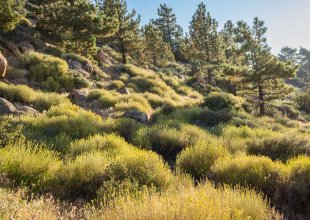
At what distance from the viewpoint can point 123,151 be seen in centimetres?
780

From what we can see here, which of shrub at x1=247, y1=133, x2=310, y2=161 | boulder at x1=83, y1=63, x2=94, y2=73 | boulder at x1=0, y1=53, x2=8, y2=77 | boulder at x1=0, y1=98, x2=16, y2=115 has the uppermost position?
boulder at x1=83, y1=63, x2=94, y2=73

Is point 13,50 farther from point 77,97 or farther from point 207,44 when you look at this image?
point 207,44

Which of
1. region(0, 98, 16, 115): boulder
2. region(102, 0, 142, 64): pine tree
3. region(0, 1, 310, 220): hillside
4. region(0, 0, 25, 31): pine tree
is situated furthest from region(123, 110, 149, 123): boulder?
region(102, 0, 142, 64): pine tree

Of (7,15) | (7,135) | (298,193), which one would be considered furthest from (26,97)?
(298,193)

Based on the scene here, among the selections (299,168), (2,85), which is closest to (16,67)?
(2,85)

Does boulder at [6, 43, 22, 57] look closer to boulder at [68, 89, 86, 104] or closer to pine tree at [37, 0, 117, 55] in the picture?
pine tree at [37, 0, 117, 55]

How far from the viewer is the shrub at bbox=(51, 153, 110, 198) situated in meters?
5.72

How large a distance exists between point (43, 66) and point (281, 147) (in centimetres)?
1338

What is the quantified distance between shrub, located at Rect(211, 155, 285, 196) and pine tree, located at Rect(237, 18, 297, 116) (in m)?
17.8

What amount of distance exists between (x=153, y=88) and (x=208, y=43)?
2139 centimetres

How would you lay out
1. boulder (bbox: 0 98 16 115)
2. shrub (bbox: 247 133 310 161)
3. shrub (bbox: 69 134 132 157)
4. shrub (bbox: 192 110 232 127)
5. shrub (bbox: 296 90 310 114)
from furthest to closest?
shrub (bbox: 296 90 310 114) < shrub (bbox: 192 110 232 127) < boulder (bbox: 0 98 16 115) < shrub (bbox: 247 133 310 161) < shrub (bbox: 69 134 132 157)

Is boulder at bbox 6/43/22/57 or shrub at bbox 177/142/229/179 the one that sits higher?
boulder at bbox 6/43/22/57

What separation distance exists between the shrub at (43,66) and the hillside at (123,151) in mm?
60

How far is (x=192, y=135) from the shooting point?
11.0 meters
